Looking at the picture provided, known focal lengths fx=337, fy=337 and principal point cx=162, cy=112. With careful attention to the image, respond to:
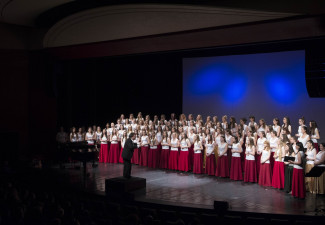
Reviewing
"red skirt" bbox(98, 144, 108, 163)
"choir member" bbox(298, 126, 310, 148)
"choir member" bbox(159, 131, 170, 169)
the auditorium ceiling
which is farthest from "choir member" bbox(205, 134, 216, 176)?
"red skirt" bbox(98, 144, 108, 163)

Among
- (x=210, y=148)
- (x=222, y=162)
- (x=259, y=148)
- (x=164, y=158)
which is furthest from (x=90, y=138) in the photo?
(x=259, y=148)

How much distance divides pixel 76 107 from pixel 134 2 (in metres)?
7.03

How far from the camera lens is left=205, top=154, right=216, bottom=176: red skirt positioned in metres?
11.0

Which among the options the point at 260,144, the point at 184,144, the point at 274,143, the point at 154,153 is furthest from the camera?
the point at 154,153

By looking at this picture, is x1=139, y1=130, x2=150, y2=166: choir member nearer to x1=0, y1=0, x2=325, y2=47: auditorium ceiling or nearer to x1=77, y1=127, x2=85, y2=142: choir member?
x1=77, y1=127, x2=85, y2=142: choir member

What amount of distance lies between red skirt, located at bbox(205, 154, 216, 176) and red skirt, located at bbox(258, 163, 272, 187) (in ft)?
5.91

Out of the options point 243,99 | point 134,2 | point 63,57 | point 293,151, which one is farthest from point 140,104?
point 293,151

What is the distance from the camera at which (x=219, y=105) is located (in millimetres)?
13789

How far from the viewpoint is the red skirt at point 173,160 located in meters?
12.0

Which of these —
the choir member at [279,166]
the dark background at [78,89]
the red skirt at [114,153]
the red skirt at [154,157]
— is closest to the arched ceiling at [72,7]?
the dark background at [78,89]

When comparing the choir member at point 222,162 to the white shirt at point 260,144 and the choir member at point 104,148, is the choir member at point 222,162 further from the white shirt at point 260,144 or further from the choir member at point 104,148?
the choir member at point 104,148

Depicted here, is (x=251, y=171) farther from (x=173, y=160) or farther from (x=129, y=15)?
(x=129, y=15)

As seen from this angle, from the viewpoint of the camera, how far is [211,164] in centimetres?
1107

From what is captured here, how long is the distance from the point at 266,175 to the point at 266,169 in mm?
179
